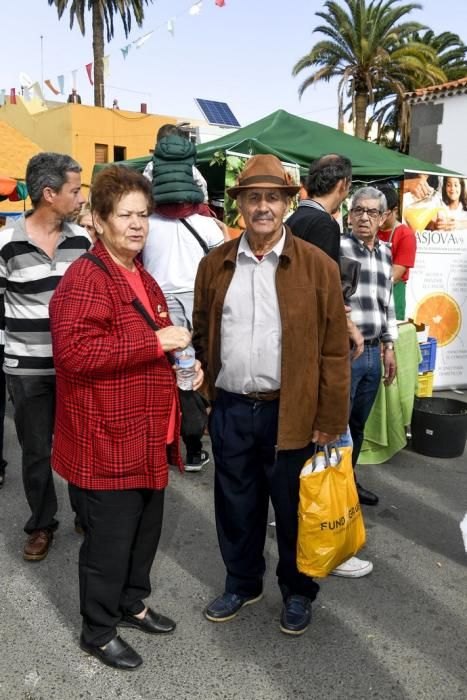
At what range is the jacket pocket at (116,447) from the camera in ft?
7.11

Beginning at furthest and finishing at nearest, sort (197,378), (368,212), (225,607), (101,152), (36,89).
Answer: (101,152)
(36,89)
(368,212)
(225,607)
(197,378)

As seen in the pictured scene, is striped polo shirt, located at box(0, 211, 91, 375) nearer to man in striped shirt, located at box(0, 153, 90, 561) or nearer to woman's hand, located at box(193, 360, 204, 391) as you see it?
man in striped shirt, located at box(0, 153, 90, 561)

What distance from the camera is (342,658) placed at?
2436mm

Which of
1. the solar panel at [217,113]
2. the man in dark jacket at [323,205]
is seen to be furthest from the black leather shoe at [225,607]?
the solar panel at [217,113]

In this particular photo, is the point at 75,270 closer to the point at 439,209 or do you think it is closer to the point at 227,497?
the point at 227,497

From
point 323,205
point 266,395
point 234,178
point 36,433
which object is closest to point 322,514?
point 266,395

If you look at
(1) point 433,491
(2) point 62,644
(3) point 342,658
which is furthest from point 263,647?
(1) point 433,491

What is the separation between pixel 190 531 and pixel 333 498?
1.36 meters

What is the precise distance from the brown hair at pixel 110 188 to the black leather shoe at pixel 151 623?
5.46 feet

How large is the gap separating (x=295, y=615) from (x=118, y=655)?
0.75m

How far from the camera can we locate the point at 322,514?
239 cm

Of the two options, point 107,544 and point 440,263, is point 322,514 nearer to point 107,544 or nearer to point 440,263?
point 107,544

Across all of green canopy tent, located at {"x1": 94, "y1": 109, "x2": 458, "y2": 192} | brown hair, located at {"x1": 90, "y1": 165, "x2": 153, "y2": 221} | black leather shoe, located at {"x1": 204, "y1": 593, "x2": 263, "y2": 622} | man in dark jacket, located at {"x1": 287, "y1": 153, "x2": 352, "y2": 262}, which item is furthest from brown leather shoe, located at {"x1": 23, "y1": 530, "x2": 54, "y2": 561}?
green canopy tent, located at {"x1": 94, "y1": 109, "x2": 458, "y2": 192}

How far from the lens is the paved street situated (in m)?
2.28
